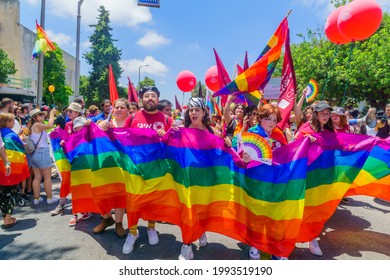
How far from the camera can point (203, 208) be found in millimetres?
3398

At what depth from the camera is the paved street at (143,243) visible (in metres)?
3.52

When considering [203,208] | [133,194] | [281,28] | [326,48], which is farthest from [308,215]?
[326,48]

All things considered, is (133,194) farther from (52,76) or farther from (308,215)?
(52,76)

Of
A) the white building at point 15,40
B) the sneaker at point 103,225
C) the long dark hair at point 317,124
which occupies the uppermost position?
the white building at point 15,40

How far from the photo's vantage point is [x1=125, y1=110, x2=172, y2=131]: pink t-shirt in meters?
3.84

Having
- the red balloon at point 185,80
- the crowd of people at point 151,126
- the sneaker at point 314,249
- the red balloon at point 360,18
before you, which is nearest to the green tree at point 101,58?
the red balloon at point 185,80

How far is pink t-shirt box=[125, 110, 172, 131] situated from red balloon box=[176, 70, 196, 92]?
22.0ft

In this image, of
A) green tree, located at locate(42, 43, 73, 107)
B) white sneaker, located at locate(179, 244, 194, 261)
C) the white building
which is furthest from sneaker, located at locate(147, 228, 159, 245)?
green tree, located at locate(42, 43, 73, 107)

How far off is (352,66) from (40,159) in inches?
855

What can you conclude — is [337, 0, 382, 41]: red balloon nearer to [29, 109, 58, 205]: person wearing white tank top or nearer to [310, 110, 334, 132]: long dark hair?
[310, 110, 334, 132]: long dark hair

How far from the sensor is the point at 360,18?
5543 mm

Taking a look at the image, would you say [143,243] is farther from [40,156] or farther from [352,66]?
[352,66]

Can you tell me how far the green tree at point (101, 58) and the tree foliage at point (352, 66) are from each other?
963 inches

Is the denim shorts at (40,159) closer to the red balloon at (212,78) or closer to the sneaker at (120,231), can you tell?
the sneaker at (120,231)
